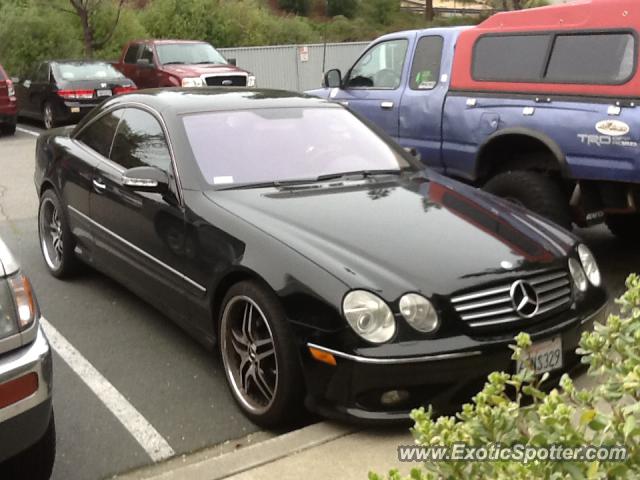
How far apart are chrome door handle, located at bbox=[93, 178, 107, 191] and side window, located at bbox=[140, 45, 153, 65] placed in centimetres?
1194

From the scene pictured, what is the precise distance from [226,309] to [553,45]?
362 cm

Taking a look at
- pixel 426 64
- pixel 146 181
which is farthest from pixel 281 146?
pixel 426 64

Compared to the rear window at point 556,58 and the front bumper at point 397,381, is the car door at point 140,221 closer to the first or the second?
the front bumper at point 397,381

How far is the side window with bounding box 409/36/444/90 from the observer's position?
709cm

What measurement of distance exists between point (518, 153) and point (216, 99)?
2605 mm

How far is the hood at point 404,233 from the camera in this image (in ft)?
11.5

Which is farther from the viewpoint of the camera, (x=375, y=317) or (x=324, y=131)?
(x=324, y=131)

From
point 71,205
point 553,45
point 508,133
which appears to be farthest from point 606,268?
point 71,205

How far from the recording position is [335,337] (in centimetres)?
334

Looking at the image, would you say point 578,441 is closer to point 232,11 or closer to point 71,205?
point 71,205

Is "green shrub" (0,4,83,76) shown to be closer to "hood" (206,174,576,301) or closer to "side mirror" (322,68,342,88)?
"side mirror" (322,68,342,88)

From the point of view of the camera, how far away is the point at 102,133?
5.61 meters

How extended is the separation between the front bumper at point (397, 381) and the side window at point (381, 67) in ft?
15.1

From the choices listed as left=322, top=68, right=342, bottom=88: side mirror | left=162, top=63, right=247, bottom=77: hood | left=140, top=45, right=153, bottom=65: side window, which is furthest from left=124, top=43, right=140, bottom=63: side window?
left=322, top=68, right=342, bottom=88: side mirror
